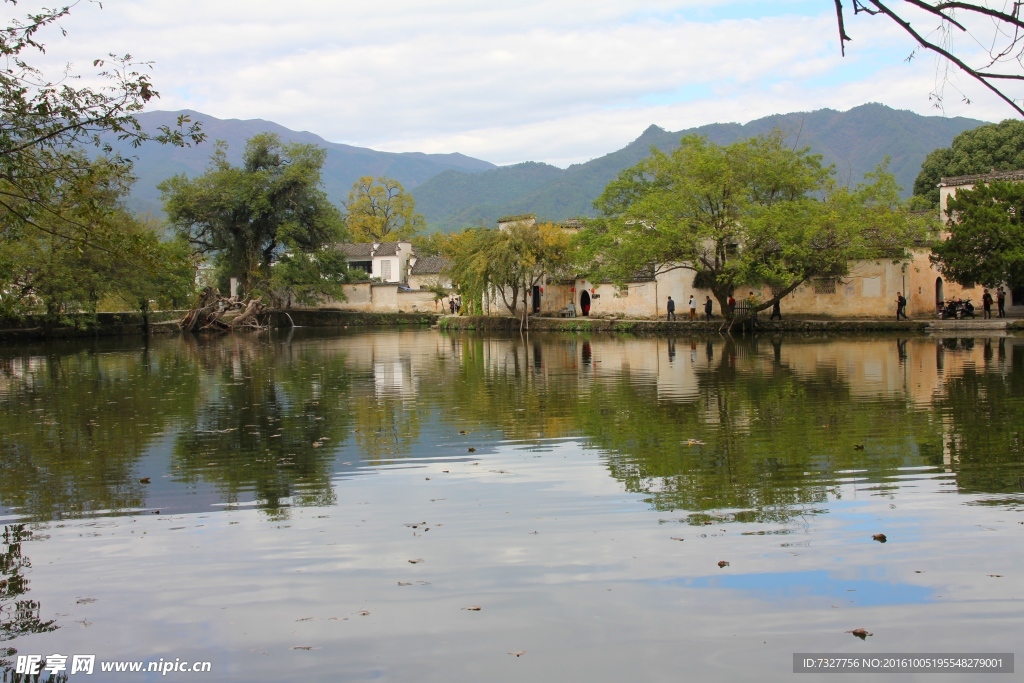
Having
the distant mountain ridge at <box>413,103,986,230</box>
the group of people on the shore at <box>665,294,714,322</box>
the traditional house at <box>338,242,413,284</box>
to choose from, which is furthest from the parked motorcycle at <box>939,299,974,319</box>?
the distant mountain ridge at <box>413,103,986,230</box>

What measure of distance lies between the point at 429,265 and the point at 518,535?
60.6 m

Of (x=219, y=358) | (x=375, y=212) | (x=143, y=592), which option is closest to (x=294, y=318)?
(x=375, y=212)

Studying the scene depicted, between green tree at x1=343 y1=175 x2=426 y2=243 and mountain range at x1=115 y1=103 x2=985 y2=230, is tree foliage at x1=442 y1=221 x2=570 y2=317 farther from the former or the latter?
mountain range at x1=115 y1=103 x2=985 y2=230

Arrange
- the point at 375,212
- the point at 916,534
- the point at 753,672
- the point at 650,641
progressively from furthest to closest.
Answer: the point at 375,212, the point at 916,534, the point at 650,641, the point at 753,672

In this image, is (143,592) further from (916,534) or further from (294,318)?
(294,318)

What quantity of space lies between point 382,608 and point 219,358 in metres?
24.9

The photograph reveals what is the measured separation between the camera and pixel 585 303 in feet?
163

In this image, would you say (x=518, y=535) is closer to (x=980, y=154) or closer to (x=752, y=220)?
(x=752, y=220)

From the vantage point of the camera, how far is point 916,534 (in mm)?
6379

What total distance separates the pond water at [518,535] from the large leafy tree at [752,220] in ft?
63.8

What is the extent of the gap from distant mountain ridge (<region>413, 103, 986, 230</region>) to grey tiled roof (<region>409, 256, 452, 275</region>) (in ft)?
210

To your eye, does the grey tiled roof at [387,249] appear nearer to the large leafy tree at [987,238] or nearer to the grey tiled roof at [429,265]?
the grey tiled roof at [429,265]

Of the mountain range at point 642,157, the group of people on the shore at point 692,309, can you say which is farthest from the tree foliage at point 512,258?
the mountain range at point 642,157

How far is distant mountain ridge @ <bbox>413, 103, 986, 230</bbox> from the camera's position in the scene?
463ft
